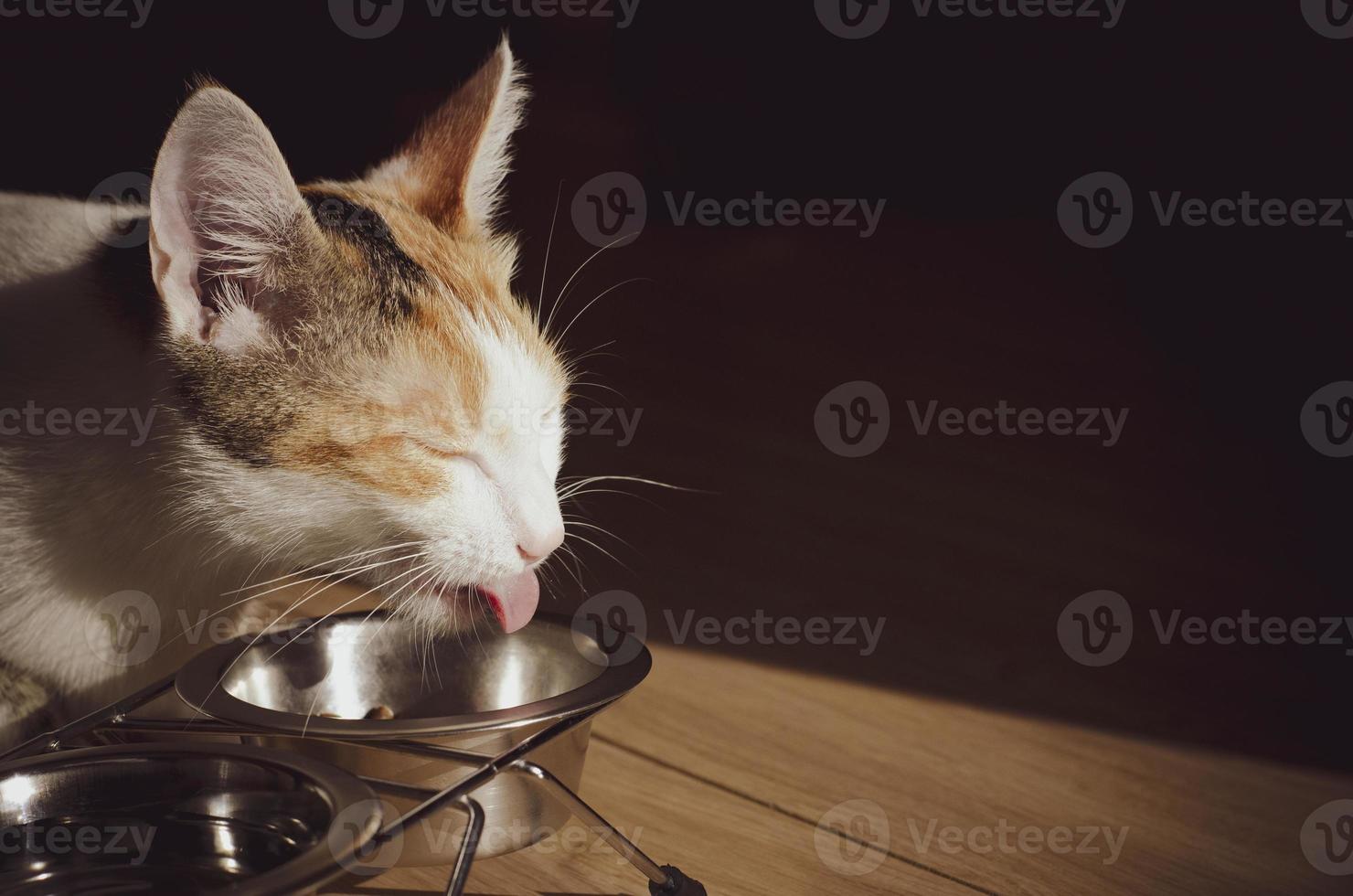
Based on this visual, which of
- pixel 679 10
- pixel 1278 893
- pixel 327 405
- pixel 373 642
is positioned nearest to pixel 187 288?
pixel 327 405

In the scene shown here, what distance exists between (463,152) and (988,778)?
0.61 m

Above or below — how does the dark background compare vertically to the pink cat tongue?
above

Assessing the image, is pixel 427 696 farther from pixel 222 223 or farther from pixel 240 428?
pixel 222 223

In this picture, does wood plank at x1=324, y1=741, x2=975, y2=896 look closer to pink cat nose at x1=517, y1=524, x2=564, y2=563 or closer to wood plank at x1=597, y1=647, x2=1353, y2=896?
wood plank at x1=597, y1=647, x2=1353, y2=896

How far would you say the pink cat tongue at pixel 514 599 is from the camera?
0.71m

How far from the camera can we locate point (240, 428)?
26.9 inches

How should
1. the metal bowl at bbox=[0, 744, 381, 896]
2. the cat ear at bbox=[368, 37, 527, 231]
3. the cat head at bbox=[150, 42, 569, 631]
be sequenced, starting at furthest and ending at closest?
1. the cat ear at bbox=[368, 37, 527, 231]
2. the cat head at bbox=[150, 42, 569, 631]
3. the metal bowl at bbox=[0, 744, 381, 896]

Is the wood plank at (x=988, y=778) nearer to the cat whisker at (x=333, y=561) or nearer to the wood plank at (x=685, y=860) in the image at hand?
the wood plank at (x=685, y=860)

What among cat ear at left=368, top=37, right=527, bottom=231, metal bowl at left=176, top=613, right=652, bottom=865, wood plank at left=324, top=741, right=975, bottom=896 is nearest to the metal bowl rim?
metal bowl at left=176, top=613, right=652, bottom=865

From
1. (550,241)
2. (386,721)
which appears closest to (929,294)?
(550,241)

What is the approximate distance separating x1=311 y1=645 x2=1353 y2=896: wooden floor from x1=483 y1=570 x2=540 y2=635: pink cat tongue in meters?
0.14

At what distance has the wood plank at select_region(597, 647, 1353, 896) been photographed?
758 mm

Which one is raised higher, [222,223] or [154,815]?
[222,223]

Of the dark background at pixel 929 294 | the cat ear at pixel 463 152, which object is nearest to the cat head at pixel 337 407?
the cat ear at pixel 463 152
